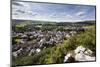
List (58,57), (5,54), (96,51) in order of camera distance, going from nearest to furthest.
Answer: (5,54) < (58,57) < (96,51)

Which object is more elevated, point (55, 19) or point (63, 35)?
point (55, 19)

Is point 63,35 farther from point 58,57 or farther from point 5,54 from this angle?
point 5,54

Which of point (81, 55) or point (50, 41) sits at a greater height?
point (50, 41)

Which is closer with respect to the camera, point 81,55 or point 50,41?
point 50,41

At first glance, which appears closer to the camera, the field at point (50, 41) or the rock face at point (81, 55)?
the field at point (50, 41)

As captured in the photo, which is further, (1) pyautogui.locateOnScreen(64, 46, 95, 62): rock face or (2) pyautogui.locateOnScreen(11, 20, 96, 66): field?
(1) pyautogui.locateOnScreen(64, 46, 95, 62): rock face

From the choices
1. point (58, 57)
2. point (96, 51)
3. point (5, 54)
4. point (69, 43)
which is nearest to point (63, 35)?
point (69, 43)
